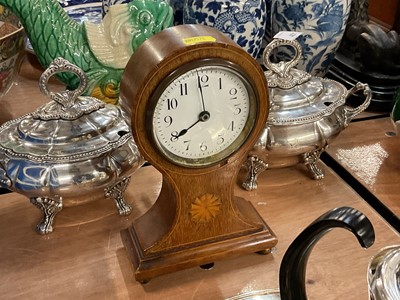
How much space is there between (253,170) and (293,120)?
0.11 metres

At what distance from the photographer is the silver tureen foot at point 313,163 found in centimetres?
83

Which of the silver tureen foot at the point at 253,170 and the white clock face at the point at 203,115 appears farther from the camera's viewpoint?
the silver tureen foot at the point at 253,170

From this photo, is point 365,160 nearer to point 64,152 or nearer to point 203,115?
point 203,115

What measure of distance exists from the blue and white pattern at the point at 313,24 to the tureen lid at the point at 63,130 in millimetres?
474

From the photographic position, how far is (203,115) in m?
0.59

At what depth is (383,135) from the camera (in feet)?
3.19

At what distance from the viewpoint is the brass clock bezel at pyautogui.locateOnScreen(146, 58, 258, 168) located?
0.55 m

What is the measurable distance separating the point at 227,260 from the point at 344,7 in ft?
1.96

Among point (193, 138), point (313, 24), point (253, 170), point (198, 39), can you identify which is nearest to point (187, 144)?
point (193, 138)

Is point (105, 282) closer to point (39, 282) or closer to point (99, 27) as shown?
point (39, 282)

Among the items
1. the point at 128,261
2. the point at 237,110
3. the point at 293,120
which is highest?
the point at 237,110

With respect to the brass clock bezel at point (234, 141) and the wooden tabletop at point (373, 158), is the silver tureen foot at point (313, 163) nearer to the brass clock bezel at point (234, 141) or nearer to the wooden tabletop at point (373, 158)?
the wooden tabletop at point (373, 158)

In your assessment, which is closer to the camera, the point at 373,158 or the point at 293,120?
the point at 293,120

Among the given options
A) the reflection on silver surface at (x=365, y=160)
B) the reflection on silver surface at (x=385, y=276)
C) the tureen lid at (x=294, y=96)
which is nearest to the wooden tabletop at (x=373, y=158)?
the reflection on silver surface at (x=365, y=160)
